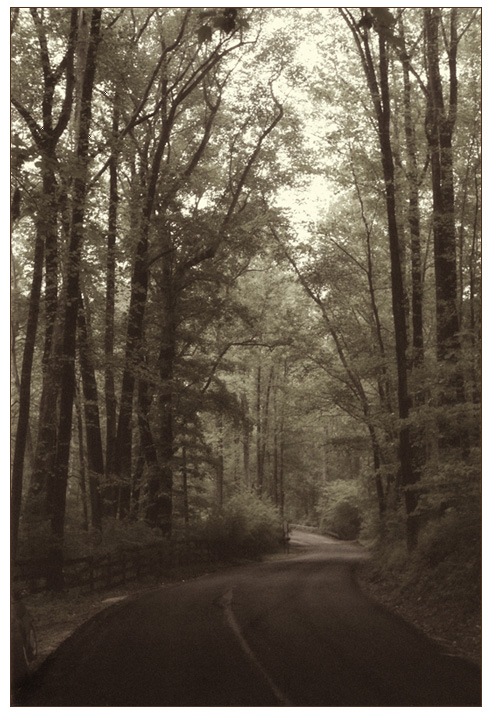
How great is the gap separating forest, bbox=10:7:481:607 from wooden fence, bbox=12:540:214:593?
1.09 feet

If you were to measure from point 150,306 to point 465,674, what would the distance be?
13.0 meters

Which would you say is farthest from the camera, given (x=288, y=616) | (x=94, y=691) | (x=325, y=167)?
(x=325, y=167)

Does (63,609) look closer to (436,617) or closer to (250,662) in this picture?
(250,662)

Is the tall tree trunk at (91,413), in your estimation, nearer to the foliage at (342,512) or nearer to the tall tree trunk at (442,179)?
the tall tree trunk at (442,179)

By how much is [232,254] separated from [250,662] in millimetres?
14720

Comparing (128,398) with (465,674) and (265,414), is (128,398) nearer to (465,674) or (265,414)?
(465,674)

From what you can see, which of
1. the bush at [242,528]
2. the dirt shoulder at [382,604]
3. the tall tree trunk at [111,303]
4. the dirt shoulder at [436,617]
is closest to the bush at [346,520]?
the bush at [242,528]

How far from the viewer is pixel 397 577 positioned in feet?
40.0

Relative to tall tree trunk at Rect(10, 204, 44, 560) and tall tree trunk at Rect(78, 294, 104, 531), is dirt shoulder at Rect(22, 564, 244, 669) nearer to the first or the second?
tall tree trunk at Rect(10, 204, 44, 560)

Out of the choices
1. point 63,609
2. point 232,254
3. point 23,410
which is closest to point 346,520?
point 232,254

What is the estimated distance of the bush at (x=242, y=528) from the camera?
19656 millimetres

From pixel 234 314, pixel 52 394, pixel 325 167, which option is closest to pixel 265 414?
pixel 234 314

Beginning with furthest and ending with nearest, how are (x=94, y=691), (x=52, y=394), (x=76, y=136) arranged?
(x=52, y=394) → (x=76, y=136) → (x=94, y=691)

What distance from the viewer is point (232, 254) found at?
1955 cm
